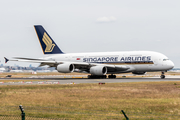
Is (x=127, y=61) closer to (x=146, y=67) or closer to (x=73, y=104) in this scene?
(x=146, y=67)

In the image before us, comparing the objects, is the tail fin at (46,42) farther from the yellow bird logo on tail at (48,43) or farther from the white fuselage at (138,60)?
the white fuselage at (138,60)

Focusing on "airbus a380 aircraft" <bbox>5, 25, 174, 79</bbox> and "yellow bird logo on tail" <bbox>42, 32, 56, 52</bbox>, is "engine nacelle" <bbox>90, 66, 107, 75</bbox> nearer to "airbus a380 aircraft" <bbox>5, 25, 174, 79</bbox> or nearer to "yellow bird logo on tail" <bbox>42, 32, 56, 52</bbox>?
"airbus a380 aircraft" <bbox>5, 25, 174, 79</bbox>

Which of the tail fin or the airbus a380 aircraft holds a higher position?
the tail fin

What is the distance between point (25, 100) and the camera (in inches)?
896

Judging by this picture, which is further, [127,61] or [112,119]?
[127,61]

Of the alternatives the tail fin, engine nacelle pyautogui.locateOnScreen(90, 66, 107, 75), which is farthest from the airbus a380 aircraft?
the tail fin

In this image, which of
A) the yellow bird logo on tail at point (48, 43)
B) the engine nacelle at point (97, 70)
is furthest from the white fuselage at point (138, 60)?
the yellow bird logo on tail at point (48, 43)

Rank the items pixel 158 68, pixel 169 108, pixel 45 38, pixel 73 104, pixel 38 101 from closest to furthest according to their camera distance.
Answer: pixel 169 108 → pixel 73 104 → pixel 38 101 → pixel 158 68 → pixel 45 38

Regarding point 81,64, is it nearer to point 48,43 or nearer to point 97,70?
point 97,70

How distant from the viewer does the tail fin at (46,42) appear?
207 feet

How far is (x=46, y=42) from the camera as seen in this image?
→ 207 ft

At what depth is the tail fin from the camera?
6312 cm

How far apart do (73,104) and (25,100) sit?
446cm

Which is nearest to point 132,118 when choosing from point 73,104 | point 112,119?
point 112,119
